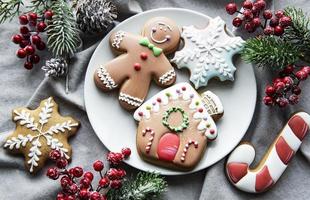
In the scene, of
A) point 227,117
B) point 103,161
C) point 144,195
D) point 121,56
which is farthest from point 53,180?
point 227,117

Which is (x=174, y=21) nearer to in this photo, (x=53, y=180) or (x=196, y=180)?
(x=196, y=180)

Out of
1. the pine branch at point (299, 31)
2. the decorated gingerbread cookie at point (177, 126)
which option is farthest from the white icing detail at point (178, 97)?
the pine branch at point (299, 31)

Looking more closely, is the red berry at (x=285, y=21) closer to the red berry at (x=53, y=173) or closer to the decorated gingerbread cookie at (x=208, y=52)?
the decorated gingerbread cookie at (x=208, y=52)

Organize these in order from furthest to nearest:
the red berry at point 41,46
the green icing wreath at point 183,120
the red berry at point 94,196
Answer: the red berry at point 41,46 → the green icing wreath at point 183,120 → the red berry at point 94,196

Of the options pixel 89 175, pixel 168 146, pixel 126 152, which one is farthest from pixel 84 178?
pixel 168 146

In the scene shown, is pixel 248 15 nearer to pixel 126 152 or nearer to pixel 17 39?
pixel 126 152

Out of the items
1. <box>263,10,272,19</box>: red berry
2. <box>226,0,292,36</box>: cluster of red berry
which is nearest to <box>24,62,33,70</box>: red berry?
<box>226,0,292,36</box>: cluster of red berry

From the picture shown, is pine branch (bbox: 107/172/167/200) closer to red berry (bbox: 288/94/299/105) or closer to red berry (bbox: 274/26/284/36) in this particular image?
red berry (bbox: 288/94/299/105)
